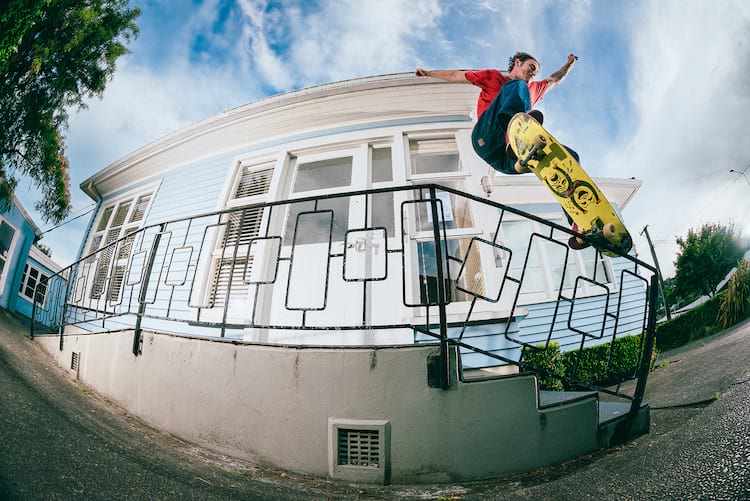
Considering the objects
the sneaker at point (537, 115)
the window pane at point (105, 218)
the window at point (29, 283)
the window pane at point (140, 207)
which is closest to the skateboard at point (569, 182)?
the sneaker at point (537, 115)

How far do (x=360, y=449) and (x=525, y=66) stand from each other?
3.77 meters

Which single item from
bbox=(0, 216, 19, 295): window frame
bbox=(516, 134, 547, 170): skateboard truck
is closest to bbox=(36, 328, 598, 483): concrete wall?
bbox=(516, 134, 547, 170): skateboard truck

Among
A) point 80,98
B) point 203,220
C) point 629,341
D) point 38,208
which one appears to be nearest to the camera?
point 203,220

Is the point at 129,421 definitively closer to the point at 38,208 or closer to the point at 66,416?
the point at 66,416

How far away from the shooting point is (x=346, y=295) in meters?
3.94

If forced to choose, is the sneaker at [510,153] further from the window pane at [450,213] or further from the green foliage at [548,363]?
the green foliage at [548,363]

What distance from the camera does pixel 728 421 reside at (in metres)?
1.55

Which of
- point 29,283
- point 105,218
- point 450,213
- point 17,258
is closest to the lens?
point 450,213

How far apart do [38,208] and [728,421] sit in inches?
548

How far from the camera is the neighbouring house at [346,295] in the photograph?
5.87ft

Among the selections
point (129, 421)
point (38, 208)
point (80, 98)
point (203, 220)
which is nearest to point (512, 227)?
point (203, 220)

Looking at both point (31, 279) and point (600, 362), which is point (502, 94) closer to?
point (600, 362)

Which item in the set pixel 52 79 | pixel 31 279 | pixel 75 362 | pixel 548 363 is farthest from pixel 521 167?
pixel 31 279

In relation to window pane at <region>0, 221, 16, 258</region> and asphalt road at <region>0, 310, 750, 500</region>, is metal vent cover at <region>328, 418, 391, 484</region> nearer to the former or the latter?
asphalt road at <region>0, 310, 750, 500</region>
